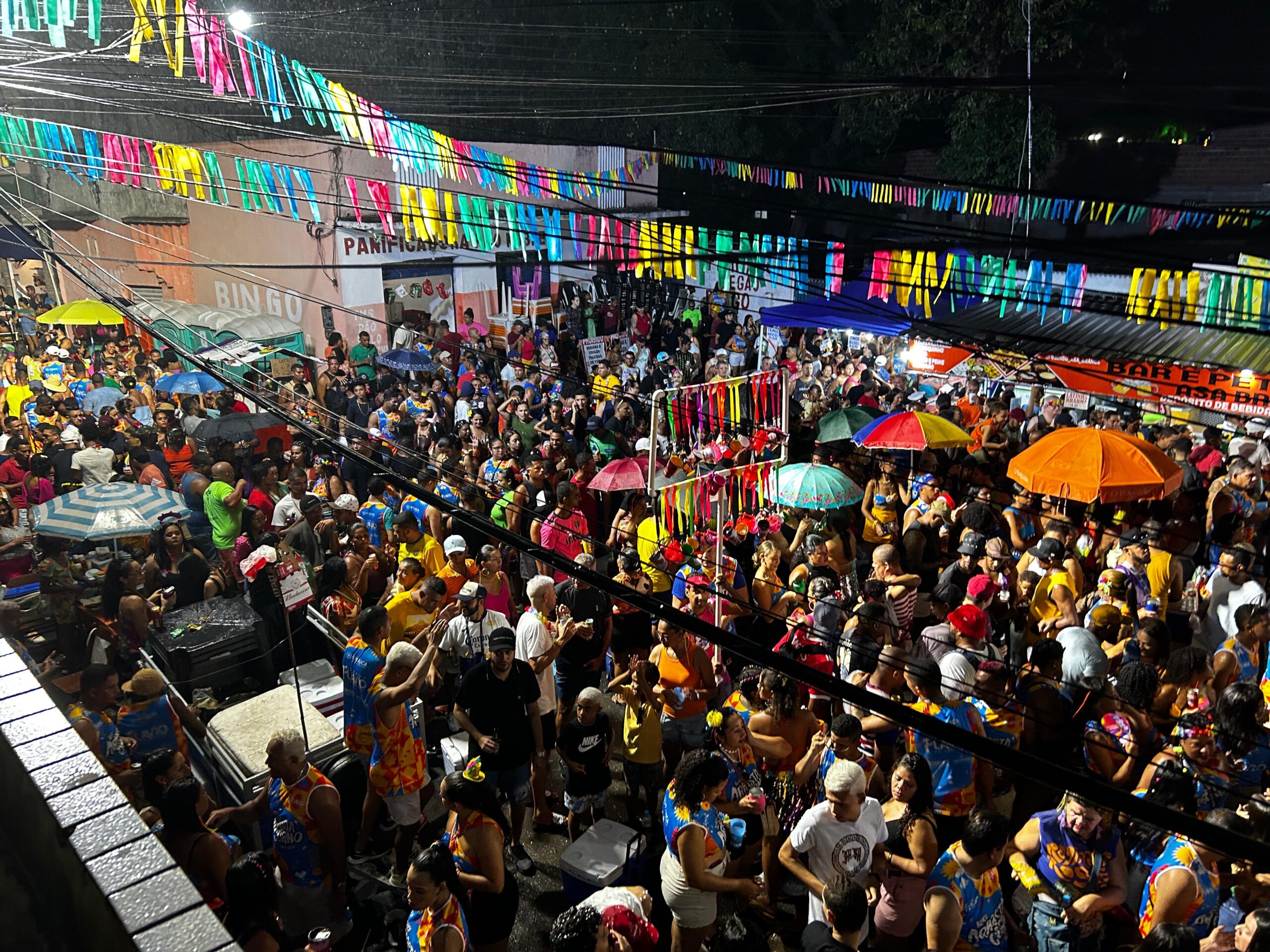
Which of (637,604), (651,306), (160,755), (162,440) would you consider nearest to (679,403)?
(160,755)

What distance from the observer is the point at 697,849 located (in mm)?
4027

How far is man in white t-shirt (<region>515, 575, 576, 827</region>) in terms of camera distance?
227 inches

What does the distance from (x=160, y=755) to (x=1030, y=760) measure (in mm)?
4493

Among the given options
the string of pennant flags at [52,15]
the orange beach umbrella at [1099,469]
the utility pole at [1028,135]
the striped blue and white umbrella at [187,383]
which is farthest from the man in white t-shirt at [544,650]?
the striped blue and white umbrella at [187,383]

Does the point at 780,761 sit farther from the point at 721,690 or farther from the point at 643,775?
the point at 721,690

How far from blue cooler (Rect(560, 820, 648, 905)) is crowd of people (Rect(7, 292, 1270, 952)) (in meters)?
0.18

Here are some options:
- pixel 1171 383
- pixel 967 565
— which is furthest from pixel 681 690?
pixel 1171 383

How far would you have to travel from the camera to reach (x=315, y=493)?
9469mm

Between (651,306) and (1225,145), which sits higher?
(1225,145)

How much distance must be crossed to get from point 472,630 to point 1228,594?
5.79 metres

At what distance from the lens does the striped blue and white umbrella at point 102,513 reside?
7156 mm

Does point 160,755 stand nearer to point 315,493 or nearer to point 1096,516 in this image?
point 315,493

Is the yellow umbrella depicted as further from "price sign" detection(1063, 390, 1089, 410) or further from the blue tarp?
"price sign" detection(1063, 390, 1089, 410)

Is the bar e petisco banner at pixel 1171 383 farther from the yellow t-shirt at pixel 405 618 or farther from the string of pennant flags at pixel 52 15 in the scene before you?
the string of pennant flags at pixel 52 15
